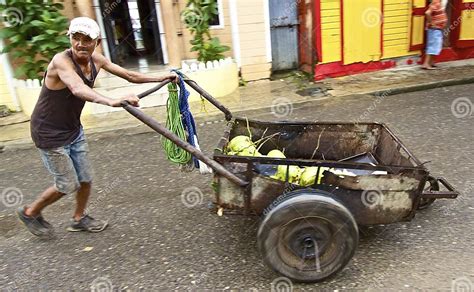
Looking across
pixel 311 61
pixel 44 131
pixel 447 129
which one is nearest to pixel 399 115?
pixel 447 129

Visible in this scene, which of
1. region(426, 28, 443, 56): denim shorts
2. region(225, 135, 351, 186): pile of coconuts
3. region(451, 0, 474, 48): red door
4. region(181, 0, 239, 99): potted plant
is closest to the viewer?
region(225, 135, 351, 186): pile of coconuts

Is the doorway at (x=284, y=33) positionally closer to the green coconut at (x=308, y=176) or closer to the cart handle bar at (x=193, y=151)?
the green coconut at (x=308, y=176)

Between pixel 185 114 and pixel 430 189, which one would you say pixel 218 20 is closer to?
pixel 185 114

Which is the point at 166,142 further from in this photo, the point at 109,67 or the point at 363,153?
the point at 363,153

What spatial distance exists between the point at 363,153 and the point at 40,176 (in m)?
3.81

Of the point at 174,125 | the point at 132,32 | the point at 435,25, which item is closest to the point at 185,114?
the point at 174,125

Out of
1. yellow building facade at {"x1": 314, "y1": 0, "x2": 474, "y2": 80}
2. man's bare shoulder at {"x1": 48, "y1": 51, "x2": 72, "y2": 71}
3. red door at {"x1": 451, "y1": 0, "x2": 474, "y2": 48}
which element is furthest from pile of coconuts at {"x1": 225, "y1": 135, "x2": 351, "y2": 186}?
red door at {"x1": 451, "y1": 0, "x2": 474, "y2": 48}

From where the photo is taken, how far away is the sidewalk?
21.4 ft

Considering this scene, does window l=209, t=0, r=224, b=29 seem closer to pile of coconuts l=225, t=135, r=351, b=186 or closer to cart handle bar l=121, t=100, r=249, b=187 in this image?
pile of coconuts l=225, t=135, r=351, b=186

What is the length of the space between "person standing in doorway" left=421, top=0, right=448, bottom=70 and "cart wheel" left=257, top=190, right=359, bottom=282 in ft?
22.4

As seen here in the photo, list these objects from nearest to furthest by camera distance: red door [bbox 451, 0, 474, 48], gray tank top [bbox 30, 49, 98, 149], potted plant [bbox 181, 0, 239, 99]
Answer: gray tank top [bbox 30, 49, 98, 149] → potted plant [bbox 181, 0, 239, 99] → red door [bbox 451, 0, 474, 48]

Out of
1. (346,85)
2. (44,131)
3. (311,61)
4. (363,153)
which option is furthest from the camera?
(311,61)

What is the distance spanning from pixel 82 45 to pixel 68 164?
979 millimetres

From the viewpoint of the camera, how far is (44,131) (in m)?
3.10
